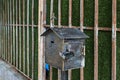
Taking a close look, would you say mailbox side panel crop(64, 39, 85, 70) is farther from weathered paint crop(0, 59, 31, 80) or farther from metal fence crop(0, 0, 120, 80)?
weathered paint crop(0, 59, 31, 80)

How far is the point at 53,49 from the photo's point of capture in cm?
260

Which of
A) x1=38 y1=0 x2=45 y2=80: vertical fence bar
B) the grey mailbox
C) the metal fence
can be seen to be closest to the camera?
the grey mailbox

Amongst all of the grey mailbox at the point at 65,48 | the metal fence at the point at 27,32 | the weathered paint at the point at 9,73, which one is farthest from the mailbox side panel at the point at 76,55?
the weathered paint at the point at 9,73

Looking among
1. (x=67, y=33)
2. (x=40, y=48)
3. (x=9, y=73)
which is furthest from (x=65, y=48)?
(x=9, y=73)

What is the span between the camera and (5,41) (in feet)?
26.2

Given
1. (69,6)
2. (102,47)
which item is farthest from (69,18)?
(102,47)

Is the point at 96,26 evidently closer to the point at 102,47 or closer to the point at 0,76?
the point at 102,47

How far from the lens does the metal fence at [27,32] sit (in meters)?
3.00

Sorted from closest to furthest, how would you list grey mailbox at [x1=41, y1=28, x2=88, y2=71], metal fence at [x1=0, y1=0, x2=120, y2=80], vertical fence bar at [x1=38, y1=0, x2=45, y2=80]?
grey mailbox at [x1=41, y1=28, x2=88, y2=71] → metal fence at [x1=0, y1=0, x2=120, y2=80] → vertical fence bar at [x1=38, y1=0, x2=45, y2=80]

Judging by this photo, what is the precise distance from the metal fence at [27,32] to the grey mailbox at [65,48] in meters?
0.43

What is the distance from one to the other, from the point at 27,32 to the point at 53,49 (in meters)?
3.07

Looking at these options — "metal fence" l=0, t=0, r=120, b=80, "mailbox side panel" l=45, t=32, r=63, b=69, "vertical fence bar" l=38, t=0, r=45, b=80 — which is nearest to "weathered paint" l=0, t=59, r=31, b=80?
"metal fence" l=0, t=0, r=120, b=80

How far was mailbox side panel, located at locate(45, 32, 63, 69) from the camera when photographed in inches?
97.3

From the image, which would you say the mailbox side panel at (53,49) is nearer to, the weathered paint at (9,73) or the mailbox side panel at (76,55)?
the mailbox side panel at (76,55)
